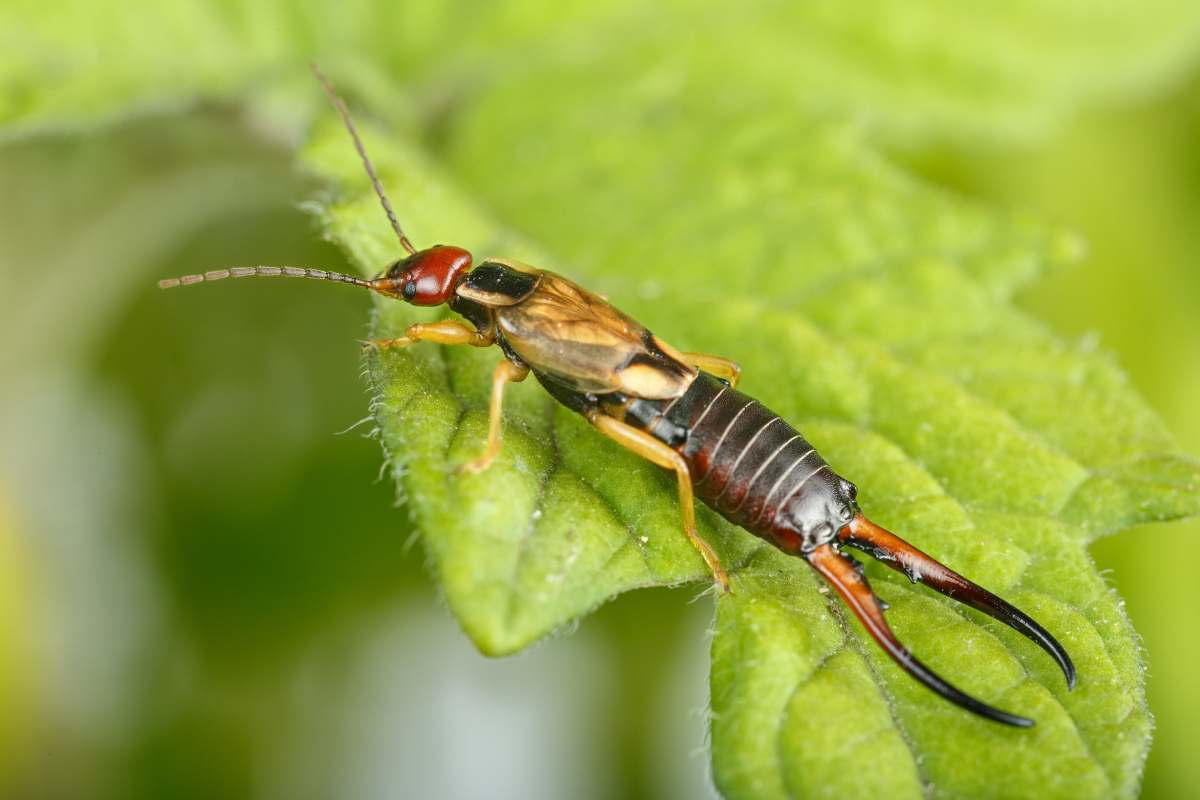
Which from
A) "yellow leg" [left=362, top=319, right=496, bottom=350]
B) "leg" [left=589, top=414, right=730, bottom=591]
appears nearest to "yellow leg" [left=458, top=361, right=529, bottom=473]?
"yellow leg" [left=362, top=319, right=496, bottom=350]

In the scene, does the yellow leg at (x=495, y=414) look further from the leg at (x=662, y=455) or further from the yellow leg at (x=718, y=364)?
the yellow leg at (x=718, y=364)

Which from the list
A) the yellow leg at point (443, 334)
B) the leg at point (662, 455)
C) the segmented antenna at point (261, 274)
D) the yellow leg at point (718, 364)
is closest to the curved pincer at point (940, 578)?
the leg at point (662, 455)

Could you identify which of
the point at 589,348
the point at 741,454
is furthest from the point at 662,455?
the point at 589,348

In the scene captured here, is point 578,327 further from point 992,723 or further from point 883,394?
point 992,723

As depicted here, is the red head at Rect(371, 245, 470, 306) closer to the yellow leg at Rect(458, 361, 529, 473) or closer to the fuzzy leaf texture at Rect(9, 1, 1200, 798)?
the fuzzy leaf texture at Rect(9, 1, 1200, 798)

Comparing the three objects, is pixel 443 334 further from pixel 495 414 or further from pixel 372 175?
pixel 372 175

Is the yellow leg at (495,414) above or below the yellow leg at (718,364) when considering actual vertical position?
below
